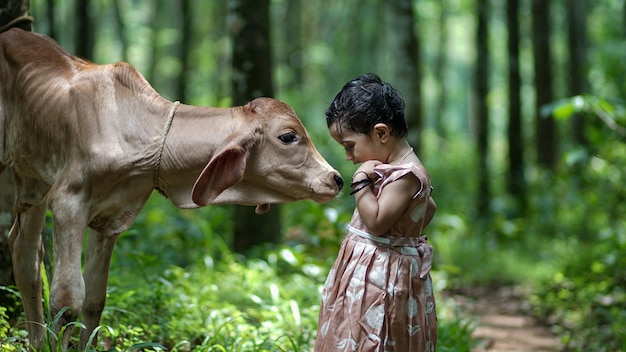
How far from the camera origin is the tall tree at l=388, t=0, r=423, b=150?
9.94 m

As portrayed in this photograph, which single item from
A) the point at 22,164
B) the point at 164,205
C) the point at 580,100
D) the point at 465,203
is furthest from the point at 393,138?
the point at 465,203

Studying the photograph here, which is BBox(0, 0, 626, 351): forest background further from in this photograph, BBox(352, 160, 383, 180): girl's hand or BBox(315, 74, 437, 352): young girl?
BBox(352, 160, 383, 180): girl's hand

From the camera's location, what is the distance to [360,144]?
3.83 metres

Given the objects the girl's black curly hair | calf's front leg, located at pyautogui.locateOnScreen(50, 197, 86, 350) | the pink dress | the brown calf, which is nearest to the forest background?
calf's front leg, located at pyautogui.locateOnScreen(50, 197, 86, 350)

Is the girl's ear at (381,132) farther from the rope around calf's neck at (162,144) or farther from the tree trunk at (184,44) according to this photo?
the tree trunk at (184,44)

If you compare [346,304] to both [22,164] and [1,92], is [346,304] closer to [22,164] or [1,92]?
[22,164]

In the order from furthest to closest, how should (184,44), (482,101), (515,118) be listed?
1. (482,101)
2. (184,44)
3. (515,118)

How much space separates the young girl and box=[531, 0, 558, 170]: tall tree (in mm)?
12569

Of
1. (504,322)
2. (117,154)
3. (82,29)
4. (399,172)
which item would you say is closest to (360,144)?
(399,172)

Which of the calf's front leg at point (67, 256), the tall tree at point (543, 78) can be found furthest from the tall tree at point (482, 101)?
the calf's front leg at point (67, 256)

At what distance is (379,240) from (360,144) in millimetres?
453

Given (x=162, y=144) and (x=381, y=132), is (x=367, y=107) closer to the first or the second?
(x=381, y=132)

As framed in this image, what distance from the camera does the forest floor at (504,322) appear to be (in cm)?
728

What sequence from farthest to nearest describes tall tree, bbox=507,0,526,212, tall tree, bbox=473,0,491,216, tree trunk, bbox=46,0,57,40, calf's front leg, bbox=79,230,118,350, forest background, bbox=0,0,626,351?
tall tree, bbox=473,0,491,216
tall tree, bbox=507,0,526,212
tree trunk, bbox=46,0,57,40
forest background, bbox=0,0,626,351
calf's front leg, bbox=79,230,118,350
